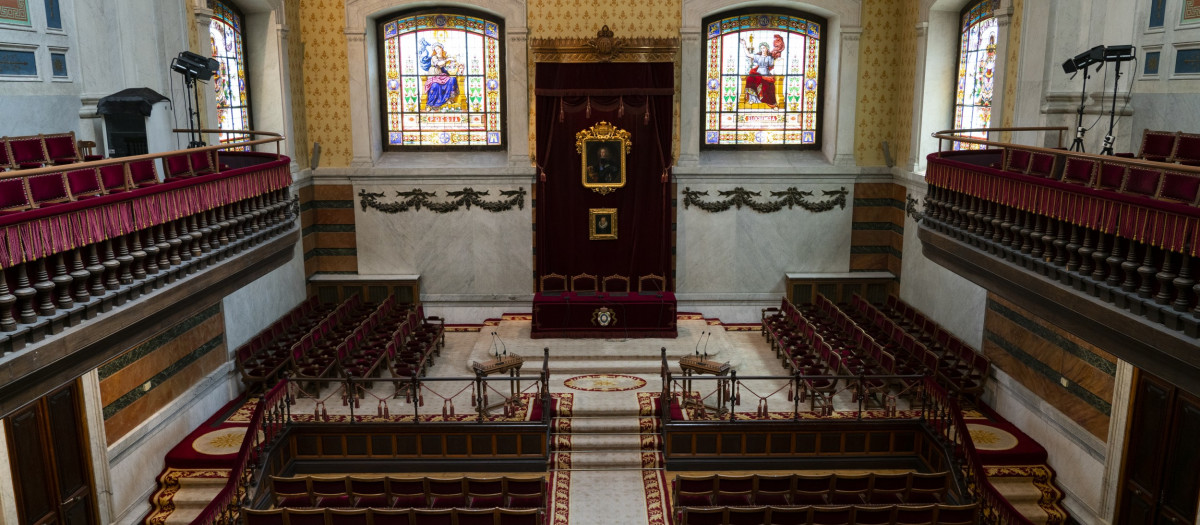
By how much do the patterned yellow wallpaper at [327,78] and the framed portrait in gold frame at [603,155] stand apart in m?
4.14

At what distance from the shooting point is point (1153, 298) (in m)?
6.52

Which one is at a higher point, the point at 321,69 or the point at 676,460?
the point at 321,69

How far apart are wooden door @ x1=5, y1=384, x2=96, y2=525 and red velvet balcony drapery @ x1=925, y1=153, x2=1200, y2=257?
366 inches

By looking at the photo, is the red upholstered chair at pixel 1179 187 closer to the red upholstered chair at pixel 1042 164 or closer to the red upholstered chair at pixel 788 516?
the red upholstered chair at pixel 1042 164

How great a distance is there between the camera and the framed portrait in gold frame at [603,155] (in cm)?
1548

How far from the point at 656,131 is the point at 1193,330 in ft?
33.5

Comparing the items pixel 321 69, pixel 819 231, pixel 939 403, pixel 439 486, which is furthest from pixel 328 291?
pixel 939 403

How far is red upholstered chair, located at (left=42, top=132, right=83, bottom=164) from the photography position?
8.59 metres

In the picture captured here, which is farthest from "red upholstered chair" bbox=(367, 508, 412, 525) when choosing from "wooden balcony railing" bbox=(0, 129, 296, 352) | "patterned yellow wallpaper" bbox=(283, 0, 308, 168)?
"patterned yellow wallpaper" bbox=(283, 0, 308, 168)

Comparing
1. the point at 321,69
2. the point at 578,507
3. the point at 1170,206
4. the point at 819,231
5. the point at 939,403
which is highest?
the point at 321,69

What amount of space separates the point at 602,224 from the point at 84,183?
31.0ft

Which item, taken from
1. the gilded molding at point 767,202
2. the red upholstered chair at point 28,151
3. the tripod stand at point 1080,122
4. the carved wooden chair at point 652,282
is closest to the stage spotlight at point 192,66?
the red upholstered chair at point 28,151

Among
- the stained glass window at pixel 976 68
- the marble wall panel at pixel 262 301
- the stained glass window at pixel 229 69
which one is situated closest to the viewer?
the marble wall panel at pixel 262 301

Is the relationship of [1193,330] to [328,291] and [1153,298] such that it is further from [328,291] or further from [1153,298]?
[328,291]
